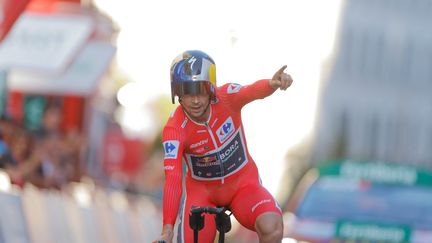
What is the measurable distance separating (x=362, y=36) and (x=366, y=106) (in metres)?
5.00

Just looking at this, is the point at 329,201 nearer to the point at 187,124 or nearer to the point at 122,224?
the point at 122,224

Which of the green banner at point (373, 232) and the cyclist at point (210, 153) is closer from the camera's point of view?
the cyclist at point (210, 153)

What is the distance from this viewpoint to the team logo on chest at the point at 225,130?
11.6 metres

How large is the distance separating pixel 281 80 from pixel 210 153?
98cm

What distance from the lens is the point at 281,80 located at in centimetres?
1098

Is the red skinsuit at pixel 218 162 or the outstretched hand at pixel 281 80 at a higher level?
the outstretched hand at pixel 281 80

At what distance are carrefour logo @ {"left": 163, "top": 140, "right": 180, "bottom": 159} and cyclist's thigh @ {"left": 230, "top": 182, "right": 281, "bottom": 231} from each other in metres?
0.77

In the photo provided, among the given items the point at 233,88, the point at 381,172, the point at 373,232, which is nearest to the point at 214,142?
the point at 233,88

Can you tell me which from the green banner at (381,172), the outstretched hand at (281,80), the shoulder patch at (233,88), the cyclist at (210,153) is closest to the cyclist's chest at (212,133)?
the cyclist at (210,153)

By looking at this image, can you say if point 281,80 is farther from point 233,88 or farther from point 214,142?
point 214,142

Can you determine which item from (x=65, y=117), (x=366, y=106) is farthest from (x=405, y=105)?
(x=65, y=117)

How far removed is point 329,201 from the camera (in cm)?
2430

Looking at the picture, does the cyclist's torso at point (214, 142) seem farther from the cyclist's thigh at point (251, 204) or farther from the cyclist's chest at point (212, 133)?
the cyclist's thigh at point (251, 204)

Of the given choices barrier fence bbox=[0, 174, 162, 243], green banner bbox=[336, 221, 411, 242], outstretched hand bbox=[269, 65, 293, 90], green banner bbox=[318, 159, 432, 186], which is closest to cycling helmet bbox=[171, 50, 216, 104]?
outstretched hand bbox=[269, 65, 293, 90]
